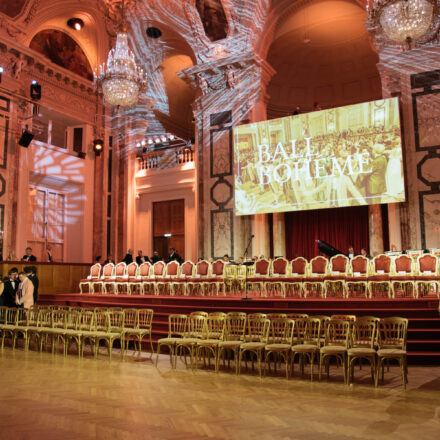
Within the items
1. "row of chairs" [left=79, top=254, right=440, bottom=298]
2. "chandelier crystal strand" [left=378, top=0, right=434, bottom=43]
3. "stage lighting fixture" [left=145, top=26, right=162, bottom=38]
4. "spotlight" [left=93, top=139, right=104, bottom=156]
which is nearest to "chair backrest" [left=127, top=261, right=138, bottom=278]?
"row of chairs" [left=79, top=254, right=440, bottom=298]

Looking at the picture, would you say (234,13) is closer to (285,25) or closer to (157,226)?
(285,25)

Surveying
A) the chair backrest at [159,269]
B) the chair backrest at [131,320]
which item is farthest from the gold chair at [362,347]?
the chair backrest at [159,269]

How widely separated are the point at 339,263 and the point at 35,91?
30.7ft

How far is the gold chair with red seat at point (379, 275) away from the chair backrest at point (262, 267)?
2.08 m

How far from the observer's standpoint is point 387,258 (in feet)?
28.1

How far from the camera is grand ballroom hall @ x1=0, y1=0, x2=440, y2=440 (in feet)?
14.2

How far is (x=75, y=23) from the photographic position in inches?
572

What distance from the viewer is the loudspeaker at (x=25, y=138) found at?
1197 cm

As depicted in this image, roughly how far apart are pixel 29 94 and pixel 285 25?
745 centimetres

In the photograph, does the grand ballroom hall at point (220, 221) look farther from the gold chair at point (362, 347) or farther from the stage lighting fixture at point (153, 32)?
the stage lighting fixture at point (153, 32)

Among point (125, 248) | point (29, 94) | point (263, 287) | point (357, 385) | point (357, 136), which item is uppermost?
point (29, 94)

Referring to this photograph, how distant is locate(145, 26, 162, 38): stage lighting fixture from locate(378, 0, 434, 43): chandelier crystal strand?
8.91 metres

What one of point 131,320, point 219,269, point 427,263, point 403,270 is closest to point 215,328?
point 131,320

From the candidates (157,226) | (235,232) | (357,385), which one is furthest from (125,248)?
(357,385)
